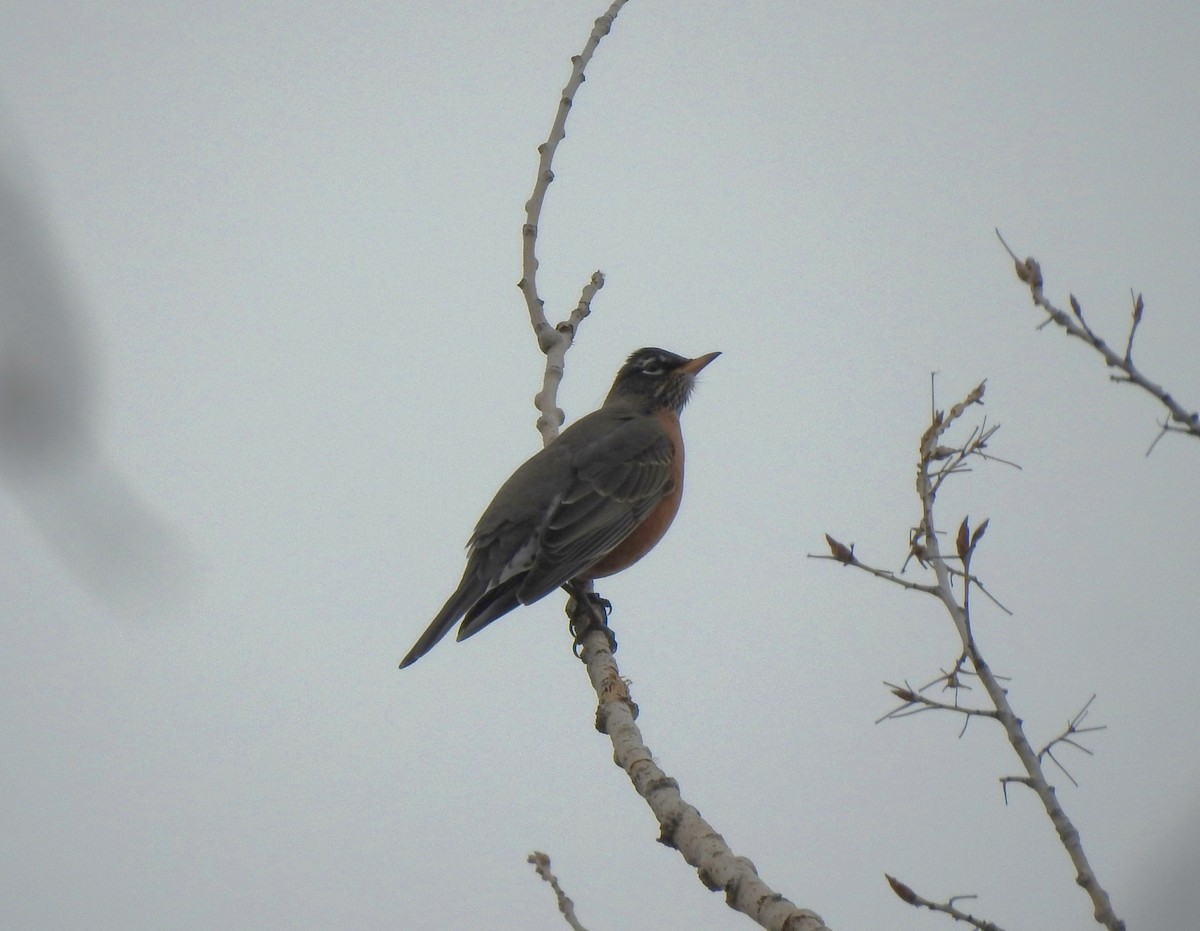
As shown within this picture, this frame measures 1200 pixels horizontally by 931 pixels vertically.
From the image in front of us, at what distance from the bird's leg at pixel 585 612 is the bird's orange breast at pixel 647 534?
0.10m

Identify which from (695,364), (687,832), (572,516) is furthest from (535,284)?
(687,832)

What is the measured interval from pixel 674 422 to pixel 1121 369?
5.34 metres

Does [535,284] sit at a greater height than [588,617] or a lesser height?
greater

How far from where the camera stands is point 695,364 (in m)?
7.58

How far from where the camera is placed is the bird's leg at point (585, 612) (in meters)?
4.97

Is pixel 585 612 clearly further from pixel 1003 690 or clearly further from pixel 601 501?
pixel 1003 690

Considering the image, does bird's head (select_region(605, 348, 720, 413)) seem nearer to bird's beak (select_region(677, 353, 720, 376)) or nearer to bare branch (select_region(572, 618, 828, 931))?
bird's beak (select_region(677, 353, 720, 376))

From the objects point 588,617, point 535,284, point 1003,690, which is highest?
point 535,284

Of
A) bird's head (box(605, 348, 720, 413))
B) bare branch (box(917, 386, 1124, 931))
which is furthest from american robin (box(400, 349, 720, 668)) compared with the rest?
bare branch (box(917, 386, 1124, 931))

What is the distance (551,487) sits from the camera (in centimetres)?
609

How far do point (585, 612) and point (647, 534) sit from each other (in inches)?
43.2

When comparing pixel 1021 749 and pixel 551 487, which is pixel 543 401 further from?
pixel 1021 749

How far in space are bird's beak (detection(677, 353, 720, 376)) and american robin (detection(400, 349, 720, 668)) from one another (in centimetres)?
40

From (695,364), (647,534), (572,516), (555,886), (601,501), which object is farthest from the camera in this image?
(695,364)
